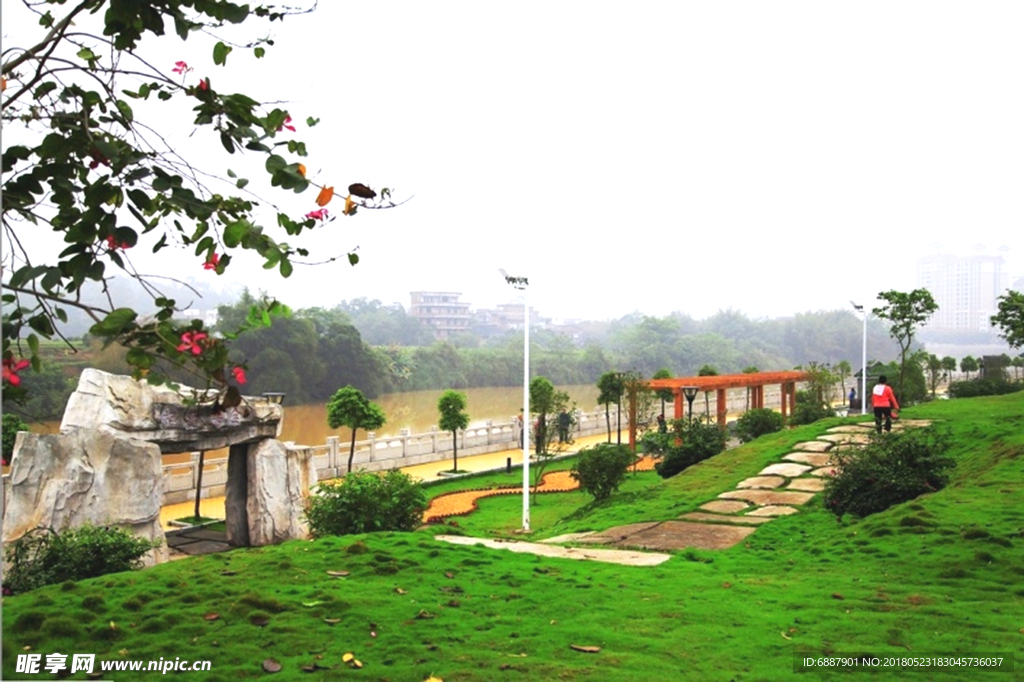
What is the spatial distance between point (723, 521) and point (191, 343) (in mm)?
6585

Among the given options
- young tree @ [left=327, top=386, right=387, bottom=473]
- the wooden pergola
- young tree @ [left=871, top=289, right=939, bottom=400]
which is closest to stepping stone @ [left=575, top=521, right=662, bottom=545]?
the wooden pergola

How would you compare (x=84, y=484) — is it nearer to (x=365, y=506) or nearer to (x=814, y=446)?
(x=365, y=506)

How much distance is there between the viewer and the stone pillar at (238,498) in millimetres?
10688

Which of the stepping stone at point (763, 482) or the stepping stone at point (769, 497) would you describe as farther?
the stepping stone at point (763, 482)

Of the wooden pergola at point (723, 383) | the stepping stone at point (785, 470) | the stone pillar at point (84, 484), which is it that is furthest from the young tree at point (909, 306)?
the stone pillar at point (84, 484)

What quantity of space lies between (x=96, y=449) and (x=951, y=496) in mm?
7929

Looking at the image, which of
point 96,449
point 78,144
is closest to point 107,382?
point 96,449

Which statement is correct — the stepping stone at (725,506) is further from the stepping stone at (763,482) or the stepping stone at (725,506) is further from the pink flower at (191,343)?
the pink flower at (191,343)

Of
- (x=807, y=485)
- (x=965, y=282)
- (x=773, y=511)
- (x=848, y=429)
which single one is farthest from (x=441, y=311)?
(x=773, y=511)

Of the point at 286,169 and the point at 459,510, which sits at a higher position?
the point at 286,169

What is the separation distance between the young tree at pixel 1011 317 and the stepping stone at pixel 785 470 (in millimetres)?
8038

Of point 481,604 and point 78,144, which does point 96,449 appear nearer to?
point 481,604

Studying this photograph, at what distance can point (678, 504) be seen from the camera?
8906 mm

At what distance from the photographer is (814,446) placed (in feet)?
37.7
